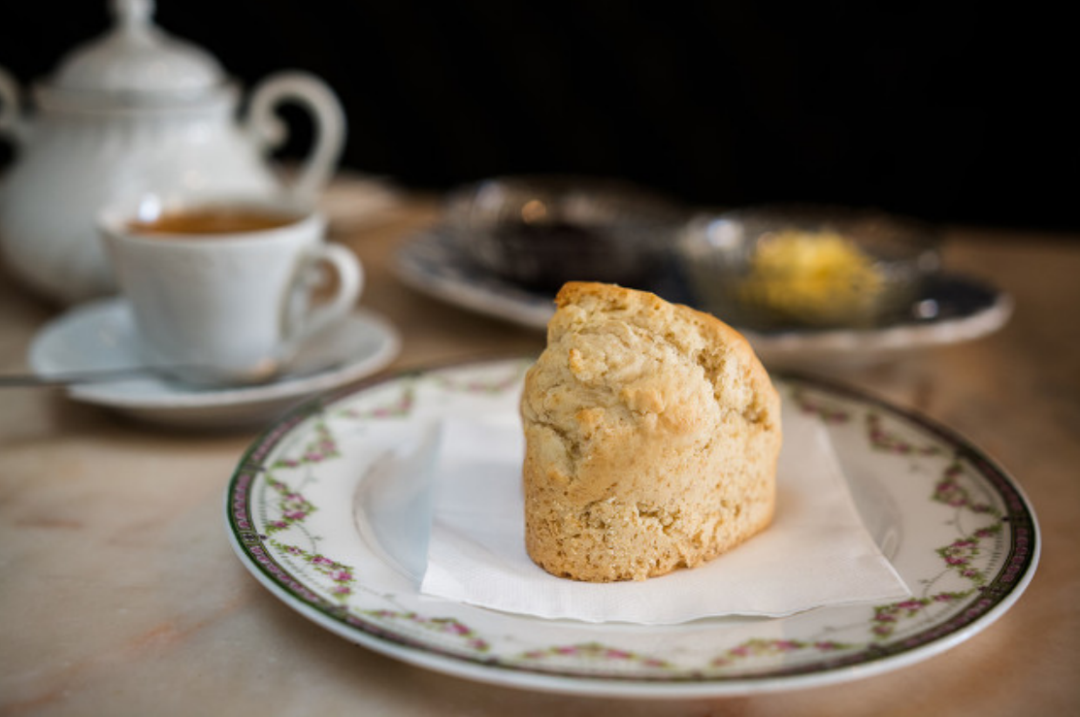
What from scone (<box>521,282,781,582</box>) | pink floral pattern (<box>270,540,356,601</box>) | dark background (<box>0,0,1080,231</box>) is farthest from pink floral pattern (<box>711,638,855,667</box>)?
dark background (<box>0,0,1080,231</box>)

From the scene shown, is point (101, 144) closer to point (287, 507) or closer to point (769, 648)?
point (287, 507)

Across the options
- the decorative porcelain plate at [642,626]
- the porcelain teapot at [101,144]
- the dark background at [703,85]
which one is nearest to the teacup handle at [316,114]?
the porcelain teapot at [101,144]

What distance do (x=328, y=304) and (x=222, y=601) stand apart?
0.48m

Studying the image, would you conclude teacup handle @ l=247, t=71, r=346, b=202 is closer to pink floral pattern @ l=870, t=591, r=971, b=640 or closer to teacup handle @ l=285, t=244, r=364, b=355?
teacup handle @ l=285, t=244, r=364, b=355

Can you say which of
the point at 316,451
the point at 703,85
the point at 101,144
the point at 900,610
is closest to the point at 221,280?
the point at 316,451

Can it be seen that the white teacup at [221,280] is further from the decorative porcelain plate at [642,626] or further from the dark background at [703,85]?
the dark background at [703,85]

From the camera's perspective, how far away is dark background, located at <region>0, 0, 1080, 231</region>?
250 cm

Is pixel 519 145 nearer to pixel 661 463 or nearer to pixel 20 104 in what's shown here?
pixel 20 104

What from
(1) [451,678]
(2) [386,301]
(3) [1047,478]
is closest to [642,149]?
(2) [386,301]

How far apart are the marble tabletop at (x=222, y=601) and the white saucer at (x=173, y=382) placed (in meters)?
0.04

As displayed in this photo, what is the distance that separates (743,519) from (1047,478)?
415 millimetres

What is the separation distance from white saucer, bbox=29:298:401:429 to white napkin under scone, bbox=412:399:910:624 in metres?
0.21

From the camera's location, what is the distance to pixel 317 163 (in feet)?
4.57

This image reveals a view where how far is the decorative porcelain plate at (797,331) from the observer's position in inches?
46.9
